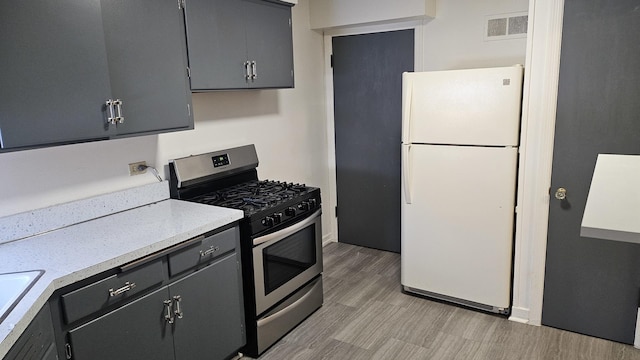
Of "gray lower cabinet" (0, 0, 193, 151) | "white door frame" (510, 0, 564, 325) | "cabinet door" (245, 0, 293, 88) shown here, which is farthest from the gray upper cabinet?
"white door frame" (510, 0, 564, 325)

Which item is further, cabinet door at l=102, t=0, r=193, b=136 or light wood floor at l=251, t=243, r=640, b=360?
light wood floor at l=251, t=243, r=640, b=360

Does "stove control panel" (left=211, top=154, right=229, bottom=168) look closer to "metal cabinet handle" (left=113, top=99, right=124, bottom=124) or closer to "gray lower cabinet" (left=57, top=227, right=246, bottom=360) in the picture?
"gray lower cabinet" (left=57, top=227, right=246, bottom=360)

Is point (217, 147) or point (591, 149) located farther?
point (217, 147)

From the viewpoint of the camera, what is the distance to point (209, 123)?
3055 mm

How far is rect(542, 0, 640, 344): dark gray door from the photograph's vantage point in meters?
2.44

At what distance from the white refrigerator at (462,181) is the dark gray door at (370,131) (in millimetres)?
855

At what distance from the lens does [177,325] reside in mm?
2168

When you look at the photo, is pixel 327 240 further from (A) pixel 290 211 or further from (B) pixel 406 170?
(A) pixel 290 211

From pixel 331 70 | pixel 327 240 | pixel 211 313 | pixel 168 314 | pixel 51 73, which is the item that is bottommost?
pixel 327 240

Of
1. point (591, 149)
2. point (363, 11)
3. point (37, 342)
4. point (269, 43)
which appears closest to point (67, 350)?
point (37, 342)

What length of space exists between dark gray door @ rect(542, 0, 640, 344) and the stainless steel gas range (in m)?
1.51

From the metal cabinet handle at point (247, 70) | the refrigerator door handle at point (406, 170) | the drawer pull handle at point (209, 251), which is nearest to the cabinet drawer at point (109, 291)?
the drawer pull handle at point (209, 251)

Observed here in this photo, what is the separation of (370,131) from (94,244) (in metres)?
2.67

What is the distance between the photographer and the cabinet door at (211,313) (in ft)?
7.22
